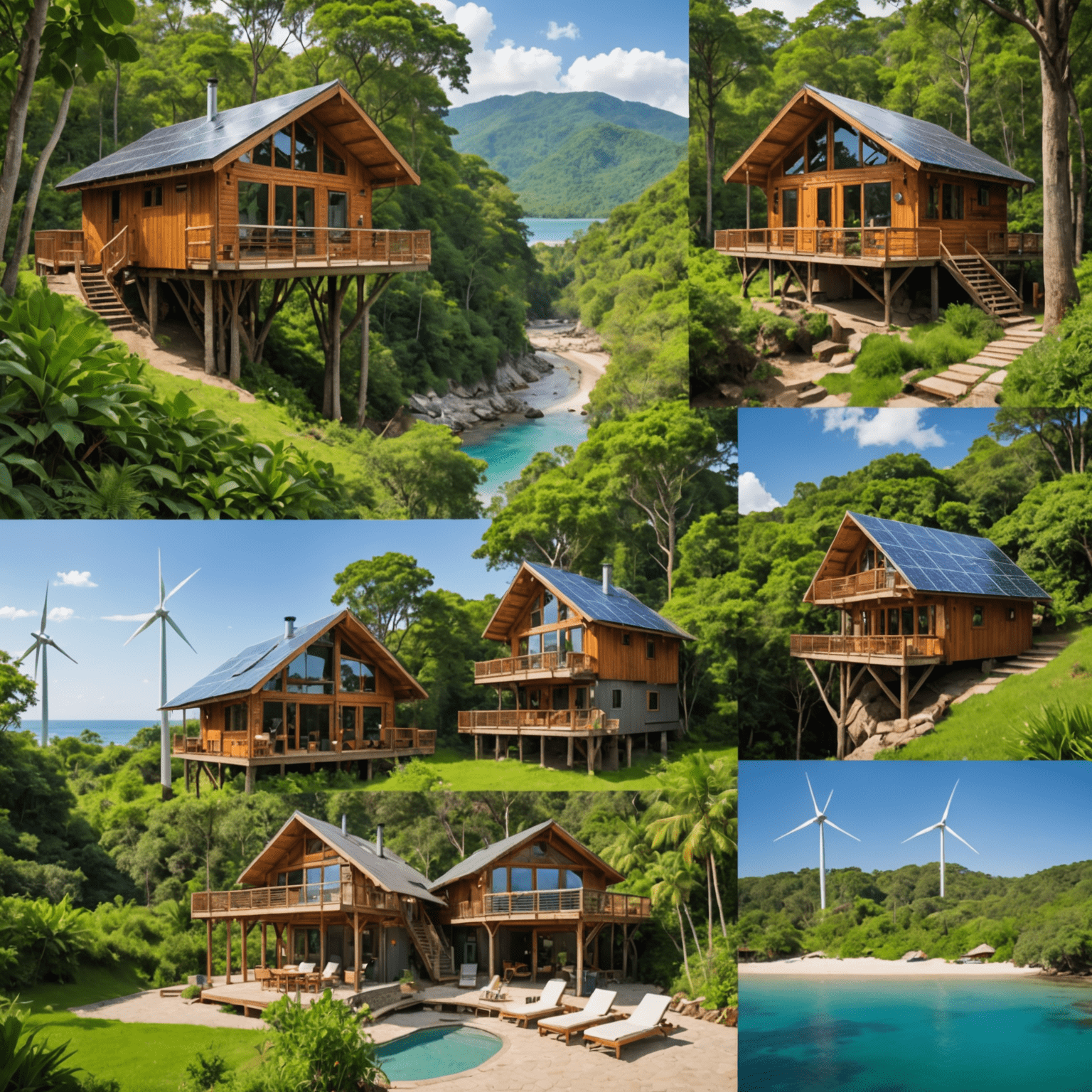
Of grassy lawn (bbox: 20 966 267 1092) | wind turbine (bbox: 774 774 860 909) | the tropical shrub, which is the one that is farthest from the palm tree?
the tropical shrub

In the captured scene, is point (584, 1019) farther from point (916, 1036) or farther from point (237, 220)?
point (237, 220)

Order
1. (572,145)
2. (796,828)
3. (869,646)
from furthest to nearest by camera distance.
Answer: (572,145), (796,828), (869,646)

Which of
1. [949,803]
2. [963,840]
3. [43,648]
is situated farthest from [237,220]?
[963,840]

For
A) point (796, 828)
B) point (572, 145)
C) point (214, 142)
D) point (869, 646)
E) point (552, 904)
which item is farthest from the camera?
point (572, 145)

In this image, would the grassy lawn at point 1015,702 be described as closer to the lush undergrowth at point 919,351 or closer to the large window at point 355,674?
the lush undergrowth at point 919,351

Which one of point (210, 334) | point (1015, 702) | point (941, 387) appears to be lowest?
point (1015, 702)

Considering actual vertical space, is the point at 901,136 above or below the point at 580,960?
above

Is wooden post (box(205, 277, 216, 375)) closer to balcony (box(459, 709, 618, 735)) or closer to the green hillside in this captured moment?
the green hillside
